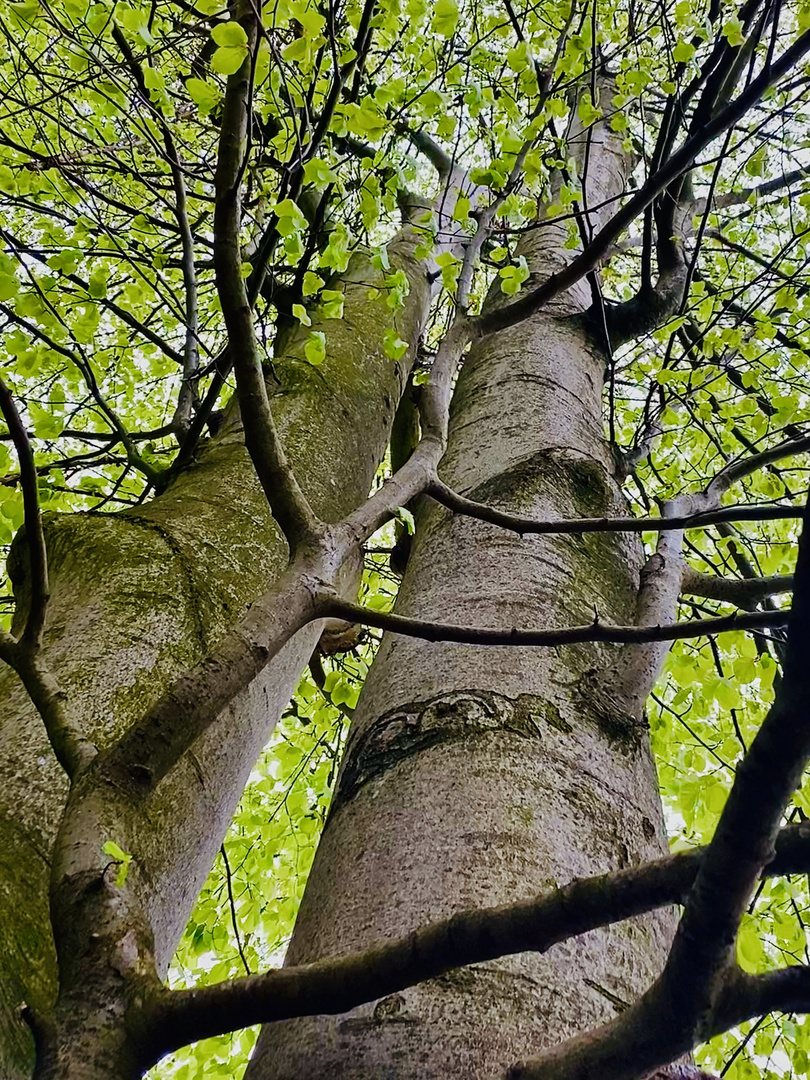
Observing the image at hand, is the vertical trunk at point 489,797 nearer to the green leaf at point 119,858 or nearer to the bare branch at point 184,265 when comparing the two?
the green leaf at point 119,858

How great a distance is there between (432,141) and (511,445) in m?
3.84

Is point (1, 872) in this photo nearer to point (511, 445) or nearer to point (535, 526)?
point (535, 526)

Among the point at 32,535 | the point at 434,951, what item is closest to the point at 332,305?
the point at 32,535

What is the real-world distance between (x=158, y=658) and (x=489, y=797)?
569 mm

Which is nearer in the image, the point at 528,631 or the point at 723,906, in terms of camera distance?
the point at 723,906

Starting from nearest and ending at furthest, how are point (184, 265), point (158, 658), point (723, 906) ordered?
point (723, 906) < point (158, 658) < point (184, 265)

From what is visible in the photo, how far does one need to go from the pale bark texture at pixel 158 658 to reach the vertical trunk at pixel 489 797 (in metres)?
0.23

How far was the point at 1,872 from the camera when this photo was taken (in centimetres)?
93

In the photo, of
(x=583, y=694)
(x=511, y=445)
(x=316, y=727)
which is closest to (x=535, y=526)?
(x=583, y=694)

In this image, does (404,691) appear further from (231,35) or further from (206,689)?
(231,35)

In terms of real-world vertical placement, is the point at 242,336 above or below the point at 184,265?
below

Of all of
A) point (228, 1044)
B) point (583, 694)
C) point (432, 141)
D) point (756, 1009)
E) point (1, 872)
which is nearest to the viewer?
point (756, 1009)

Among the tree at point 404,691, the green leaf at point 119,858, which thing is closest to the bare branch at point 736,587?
the tree at point 404,691

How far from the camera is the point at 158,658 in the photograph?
1304mm
